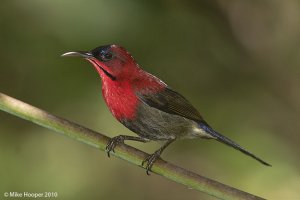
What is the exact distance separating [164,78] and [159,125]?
46.0 inches

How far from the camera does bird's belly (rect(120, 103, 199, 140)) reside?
2.88 metres

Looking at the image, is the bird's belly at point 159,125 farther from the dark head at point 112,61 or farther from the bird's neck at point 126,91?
the dark head at point 112,61

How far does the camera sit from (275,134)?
144 inches

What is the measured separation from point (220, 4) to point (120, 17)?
1.11 meters

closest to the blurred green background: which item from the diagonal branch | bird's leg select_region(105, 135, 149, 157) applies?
bird's leg select_region(105, 135, 149, 157)

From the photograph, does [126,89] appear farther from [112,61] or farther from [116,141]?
[116,141]

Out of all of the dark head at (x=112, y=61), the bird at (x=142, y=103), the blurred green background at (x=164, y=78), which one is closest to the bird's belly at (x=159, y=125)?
the bird at (x=142, y=103)

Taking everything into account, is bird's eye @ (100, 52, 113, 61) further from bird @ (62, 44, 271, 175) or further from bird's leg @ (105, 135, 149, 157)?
bird's leg @ (105, 135, 149, 157)

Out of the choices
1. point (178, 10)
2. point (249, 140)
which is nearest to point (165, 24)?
point (178, 10)

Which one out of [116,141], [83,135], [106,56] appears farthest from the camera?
[106,56]

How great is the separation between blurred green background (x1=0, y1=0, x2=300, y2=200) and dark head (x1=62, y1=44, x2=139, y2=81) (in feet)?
1.25

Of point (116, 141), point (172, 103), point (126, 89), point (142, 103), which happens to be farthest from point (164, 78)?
point (116, 141)

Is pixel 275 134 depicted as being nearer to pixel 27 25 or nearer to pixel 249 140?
pixel 249 140

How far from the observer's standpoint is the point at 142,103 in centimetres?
288
